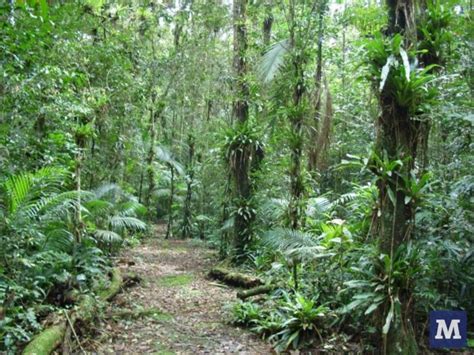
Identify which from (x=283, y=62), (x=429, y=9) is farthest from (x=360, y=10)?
(x=429, y=9)

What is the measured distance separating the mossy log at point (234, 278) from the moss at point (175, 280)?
0.48 meters

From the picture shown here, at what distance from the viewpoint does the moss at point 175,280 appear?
772cm

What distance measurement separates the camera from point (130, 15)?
33.8 ft

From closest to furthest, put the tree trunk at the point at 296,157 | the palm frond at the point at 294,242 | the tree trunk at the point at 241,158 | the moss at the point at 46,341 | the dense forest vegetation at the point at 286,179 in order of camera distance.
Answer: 1. the moss at the point at 46,341
2. the dense forest vegetation at the point at 286,179
3. the palm frond at the point at 294,242
4. the tree trunk at the point at 296,157
5. the tree trunk at the point at 241,158

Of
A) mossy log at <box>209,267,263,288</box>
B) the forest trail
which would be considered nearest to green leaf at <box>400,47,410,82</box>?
the forest trail

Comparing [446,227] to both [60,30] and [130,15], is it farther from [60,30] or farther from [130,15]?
[130,15]

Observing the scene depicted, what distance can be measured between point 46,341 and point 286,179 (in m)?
5.40

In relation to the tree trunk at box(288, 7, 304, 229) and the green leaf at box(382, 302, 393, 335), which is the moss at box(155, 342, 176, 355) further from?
the tree trunk at box(288, 7, 304, 229)

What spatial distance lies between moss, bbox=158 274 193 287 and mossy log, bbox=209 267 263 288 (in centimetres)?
48

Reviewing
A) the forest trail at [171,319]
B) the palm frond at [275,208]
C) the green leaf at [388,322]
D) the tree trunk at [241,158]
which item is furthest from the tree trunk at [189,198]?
the green leaf at [388,322]

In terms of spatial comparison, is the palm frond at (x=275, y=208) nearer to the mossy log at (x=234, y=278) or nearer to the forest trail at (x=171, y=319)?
the mossy log at (x=234, y=278)

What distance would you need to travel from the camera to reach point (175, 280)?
8023mm

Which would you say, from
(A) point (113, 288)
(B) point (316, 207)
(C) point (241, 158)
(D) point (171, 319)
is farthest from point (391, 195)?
(C) point (241, 158)

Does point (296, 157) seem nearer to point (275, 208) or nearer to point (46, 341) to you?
point (275, 208)
